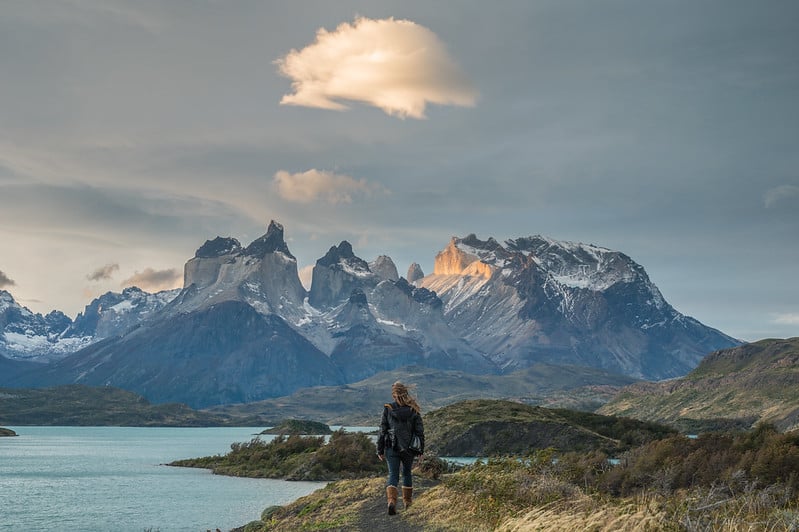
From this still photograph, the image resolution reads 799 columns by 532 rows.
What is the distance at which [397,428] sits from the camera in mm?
26469

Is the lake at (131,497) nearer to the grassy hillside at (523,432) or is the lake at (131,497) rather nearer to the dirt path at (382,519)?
the dirt path at (382,519)

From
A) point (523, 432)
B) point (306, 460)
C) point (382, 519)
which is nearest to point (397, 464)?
point (382, 519)

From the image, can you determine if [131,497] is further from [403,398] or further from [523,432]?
[523,432]

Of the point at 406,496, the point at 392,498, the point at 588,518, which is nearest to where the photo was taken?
the point at 588,518

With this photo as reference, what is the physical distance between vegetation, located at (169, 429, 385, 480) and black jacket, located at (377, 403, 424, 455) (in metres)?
63.2

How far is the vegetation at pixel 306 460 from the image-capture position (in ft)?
310

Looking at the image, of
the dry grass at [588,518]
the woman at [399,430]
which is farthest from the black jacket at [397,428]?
the dry grass at [588,518]

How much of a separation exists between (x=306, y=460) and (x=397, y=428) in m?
75.5

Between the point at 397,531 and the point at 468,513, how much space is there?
7.86 feet

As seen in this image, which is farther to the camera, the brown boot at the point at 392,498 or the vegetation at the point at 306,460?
the vegetation at the point at 306,460

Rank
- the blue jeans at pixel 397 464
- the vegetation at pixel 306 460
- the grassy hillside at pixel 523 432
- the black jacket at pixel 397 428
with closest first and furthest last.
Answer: the black jacket at pixel 397 428
the blue jeans at pixel 397 464
the vegetation at pixel 306 460
the grassy hillside at pixel 523 432

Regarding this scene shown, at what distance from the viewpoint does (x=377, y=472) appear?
92562 mm

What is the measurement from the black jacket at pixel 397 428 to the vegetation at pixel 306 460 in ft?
207

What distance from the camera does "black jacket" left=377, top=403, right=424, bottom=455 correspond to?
2647 cm
